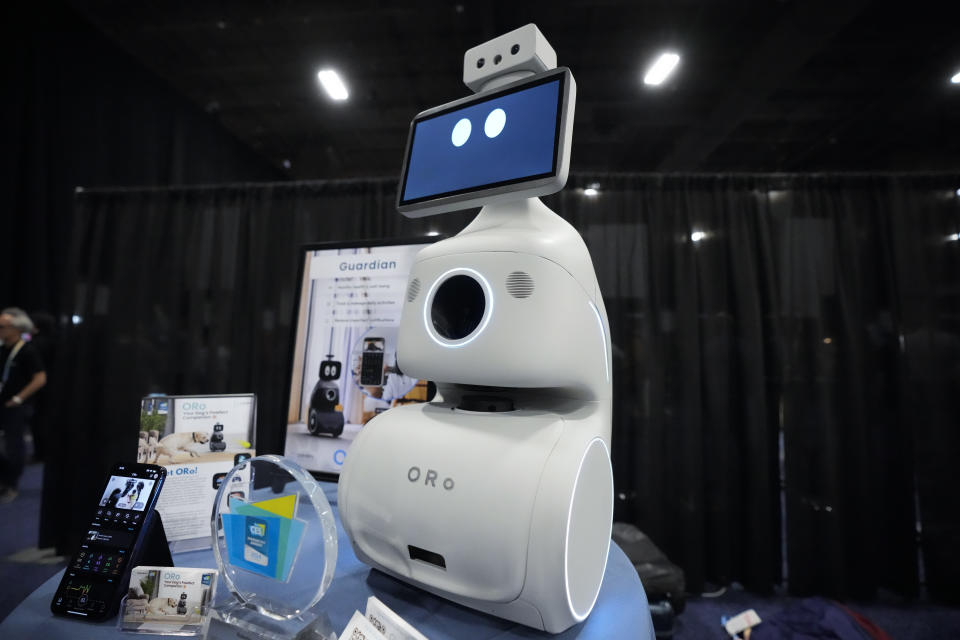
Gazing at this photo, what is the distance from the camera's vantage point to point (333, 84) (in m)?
3.44

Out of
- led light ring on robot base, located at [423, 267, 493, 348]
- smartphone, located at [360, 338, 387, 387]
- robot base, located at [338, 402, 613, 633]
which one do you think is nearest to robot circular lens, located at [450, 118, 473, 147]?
led light ring on robot base, located at [423, 267, 493, 348]

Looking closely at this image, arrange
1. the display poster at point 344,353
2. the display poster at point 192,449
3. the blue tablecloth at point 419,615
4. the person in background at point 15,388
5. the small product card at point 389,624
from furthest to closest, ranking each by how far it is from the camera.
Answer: the person in background at point 15,388 < the display poster at point 344,353 < the display poster at point 192,449 < the blue tablecloth at point 419,615 < the small product card at point 389,624

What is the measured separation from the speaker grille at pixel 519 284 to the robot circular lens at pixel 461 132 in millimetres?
297

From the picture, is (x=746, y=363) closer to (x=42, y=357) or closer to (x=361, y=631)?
(x=361, y=631)

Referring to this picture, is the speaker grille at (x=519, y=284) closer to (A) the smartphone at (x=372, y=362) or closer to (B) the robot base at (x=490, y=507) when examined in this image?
(B) the robot base at (x=490, y=507)

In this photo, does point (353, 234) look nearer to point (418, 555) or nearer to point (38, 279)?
point (418, 555)

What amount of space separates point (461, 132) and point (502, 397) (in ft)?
1.64

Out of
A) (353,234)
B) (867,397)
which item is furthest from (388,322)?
(867,397)

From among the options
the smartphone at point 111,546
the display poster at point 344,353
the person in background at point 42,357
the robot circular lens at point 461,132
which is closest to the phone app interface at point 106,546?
the smartphone at point 111,546

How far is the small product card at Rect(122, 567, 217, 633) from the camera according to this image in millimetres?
691

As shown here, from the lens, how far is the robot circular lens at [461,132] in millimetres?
830

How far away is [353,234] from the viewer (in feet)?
8.41

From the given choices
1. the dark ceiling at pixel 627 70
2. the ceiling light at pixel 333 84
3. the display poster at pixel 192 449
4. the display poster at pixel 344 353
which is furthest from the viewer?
the ceiling light at pixel 333 84

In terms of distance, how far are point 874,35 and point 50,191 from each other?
5.57 m
